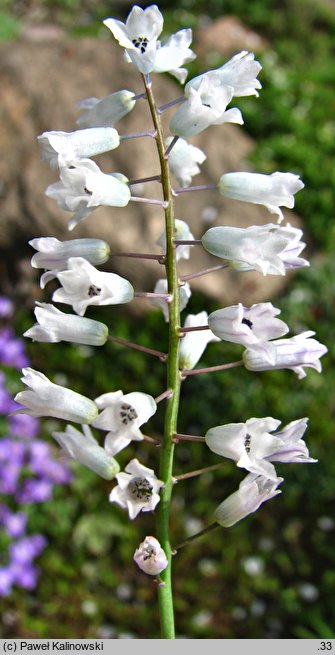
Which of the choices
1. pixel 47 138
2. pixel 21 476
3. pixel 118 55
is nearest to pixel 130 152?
pixel 118 55

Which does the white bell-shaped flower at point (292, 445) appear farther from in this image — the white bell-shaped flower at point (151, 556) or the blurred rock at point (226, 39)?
the blurred rock at point (226, 39)

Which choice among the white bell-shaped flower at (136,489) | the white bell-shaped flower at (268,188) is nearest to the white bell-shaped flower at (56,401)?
the white bell-shaped flower at (136,489)

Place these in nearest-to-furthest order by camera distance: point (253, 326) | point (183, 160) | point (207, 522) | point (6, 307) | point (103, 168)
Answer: point (253, 326)
point (183, 160)
point (207, 522)
point (6, 307)
point (103, 168)

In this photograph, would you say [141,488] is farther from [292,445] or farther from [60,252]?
[60,252]

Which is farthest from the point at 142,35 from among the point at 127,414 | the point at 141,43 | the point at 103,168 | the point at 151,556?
the point at 103,168

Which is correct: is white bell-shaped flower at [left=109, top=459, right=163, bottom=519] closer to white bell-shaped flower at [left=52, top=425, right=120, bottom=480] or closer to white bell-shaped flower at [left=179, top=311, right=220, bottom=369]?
white bell-shaped flower at [left=52, top=425, right=120, bottom=480]

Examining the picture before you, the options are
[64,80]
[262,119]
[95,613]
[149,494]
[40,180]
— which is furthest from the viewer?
[262,119]

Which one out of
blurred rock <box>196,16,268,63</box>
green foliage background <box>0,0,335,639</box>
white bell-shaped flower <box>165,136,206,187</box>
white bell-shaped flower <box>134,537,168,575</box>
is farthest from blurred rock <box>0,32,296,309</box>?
white bell-shaped flower <box>134,537,168,575</box>

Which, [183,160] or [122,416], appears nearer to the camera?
[122,416]
